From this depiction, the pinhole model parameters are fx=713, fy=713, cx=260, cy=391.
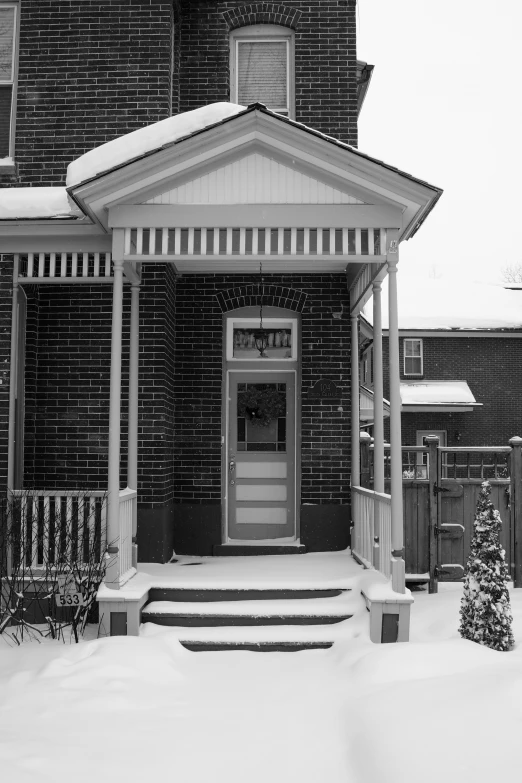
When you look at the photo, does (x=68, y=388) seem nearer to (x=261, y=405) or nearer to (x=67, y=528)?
(x=67, y=528)

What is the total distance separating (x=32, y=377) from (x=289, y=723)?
4.97 m

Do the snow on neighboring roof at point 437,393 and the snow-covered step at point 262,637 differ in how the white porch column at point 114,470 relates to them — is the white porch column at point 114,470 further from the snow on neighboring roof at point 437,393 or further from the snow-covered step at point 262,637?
the snow on neighboring roof at point 437,393

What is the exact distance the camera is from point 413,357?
24.7m

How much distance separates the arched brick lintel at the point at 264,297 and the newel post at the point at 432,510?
2299mm

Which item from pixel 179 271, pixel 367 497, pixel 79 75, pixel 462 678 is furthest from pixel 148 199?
pixel 462 678

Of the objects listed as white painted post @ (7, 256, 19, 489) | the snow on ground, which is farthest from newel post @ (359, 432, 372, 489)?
white painted post @ (7, 256, 19, 489)

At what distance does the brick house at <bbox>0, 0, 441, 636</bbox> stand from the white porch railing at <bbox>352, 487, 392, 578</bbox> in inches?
17.7

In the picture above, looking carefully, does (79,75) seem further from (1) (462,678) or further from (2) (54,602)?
(1) (462,678)

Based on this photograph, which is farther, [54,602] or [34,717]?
[54,602]

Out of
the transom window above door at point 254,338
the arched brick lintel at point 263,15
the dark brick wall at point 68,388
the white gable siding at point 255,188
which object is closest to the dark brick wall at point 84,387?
the dark brick wall at point 68,388

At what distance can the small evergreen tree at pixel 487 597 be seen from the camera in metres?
6.09

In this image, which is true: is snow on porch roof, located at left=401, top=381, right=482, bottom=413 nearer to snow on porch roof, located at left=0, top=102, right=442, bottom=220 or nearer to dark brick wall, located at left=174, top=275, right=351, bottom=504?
dark brick wall, located at left=174, top=275, right=351, bottom=504

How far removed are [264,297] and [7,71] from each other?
4.17 m

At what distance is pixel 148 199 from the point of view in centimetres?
627
